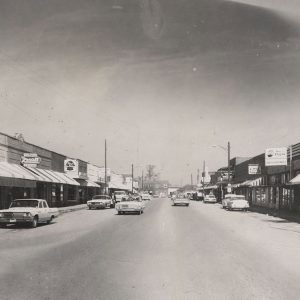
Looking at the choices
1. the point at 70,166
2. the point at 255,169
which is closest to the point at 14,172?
the point at 70,166

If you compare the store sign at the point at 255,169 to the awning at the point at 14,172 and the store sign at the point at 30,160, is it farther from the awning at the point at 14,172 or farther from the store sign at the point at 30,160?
the awning at the point at 14,172

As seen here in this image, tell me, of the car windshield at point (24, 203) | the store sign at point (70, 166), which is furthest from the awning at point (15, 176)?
the store sign at point (70, 166)

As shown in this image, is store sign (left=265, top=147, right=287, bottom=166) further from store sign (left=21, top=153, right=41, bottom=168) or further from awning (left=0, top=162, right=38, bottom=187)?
awning (left=0, top=162, right=38, bottom=187)

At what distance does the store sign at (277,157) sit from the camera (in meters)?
39.2

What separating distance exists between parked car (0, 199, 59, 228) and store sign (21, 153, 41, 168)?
12688 mm

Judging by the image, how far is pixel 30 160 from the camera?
37.0 metres

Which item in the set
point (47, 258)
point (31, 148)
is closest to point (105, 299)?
point (47, 258)

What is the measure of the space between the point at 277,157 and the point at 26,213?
77.2 ft

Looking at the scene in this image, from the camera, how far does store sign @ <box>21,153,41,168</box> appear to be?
121 feet

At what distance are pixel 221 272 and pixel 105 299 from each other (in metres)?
3.35

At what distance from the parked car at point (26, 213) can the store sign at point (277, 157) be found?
21121 millimetres

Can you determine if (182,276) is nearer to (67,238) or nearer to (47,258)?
(47,258)

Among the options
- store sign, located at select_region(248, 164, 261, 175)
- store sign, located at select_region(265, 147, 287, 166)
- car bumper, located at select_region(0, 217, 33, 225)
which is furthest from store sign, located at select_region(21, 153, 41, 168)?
store sign, located at select_region(248, 164, 261, 175)

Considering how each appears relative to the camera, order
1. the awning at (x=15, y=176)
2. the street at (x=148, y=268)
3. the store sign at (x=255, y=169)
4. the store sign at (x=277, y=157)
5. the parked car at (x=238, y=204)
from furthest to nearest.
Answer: the store sign at (x=255, y=169)
the parked car at (x=238, y=204)
the store sign at (x=277, y=157)
the awning at (x=15, y=176)
the street at (x=148, y=268)
